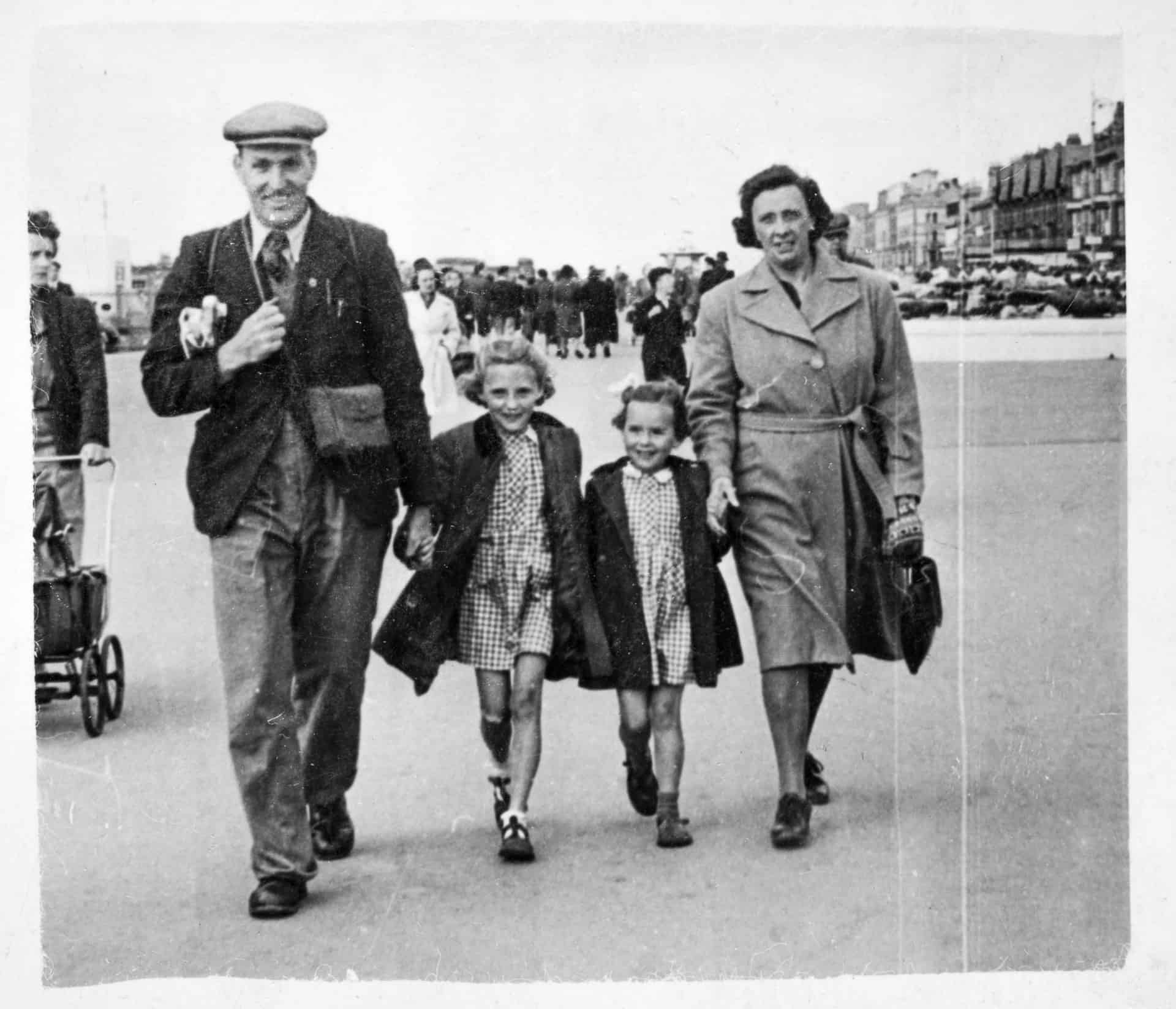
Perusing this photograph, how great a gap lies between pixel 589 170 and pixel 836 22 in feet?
3.12

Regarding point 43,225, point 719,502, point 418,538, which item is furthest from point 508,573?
point 43,225

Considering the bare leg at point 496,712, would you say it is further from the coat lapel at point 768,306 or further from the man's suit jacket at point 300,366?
the coat lapel at point 768,306

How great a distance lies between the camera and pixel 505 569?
17.3 ft

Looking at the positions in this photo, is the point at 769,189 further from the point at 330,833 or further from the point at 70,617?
the point at 70,617

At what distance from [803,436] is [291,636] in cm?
171

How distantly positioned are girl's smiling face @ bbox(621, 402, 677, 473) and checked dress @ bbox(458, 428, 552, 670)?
1.08 ft

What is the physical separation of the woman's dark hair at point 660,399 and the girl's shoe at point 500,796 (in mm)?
1165

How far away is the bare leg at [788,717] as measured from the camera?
5.30m

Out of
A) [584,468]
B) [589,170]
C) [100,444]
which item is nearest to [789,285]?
[589,170]

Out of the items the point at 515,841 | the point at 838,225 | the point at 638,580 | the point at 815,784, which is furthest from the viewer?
the point at 838,225

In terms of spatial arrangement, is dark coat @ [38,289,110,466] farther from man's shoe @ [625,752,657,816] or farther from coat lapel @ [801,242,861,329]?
coat lapel @ [801,242,861,329]

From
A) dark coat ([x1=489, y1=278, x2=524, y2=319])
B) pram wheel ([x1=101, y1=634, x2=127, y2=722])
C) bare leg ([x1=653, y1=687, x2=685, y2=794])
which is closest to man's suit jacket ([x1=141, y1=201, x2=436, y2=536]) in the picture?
dark coat ([x1=489, y1=278, x2=524, y2=319])

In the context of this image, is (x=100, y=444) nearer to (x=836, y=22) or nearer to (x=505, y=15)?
(x=505, y=15)

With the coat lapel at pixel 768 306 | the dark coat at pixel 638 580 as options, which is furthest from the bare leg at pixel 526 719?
the coat lapel at pixel 768 306
